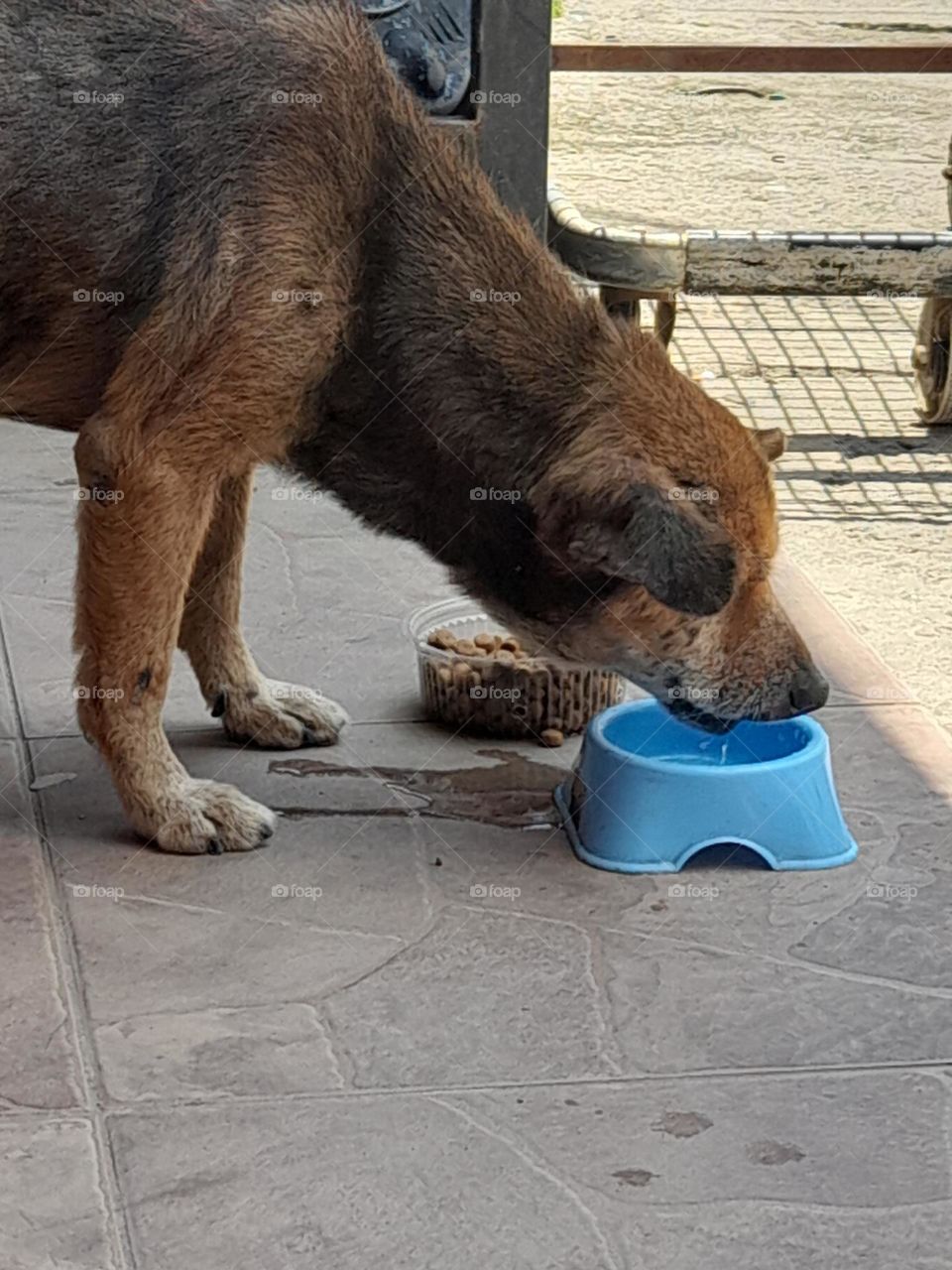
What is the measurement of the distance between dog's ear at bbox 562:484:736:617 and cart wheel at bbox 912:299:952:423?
3.72 meters

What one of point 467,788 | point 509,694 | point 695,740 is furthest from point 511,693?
point 695,740

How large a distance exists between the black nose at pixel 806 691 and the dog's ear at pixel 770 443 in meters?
0.48

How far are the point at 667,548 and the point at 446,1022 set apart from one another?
107 cm

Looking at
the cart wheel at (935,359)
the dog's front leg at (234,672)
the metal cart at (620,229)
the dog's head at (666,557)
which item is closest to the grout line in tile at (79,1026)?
the dog's front leg at (234,672)

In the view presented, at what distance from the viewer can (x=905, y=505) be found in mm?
7145

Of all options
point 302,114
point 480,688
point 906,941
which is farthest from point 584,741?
point 302,114

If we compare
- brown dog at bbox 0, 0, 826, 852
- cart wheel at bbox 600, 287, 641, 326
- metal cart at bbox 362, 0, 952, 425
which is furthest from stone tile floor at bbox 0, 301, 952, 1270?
cart wheel at bbox 600, 287, 641, 326

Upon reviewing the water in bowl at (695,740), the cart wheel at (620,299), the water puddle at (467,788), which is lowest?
the water puddle at (467,788)

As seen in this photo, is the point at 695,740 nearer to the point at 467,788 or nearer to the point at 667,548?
the point at 467,788

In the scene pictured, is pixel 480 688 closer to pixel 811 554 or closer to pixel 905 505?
pixel 811 554

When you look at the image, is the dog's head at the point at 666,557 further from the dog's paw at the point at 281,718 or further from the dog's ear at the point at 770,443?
the dog's paw at the point at 281,718

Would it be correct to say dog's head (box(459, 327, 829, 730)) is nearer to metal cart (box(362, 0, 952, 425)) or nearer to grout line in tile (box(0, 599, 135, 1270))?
grout line in tile (box(0, 599, 135, 1270))

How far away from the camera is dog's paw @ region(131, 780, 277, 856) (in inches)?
182

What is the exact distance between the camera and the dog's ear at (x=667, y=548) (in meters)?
4.20
